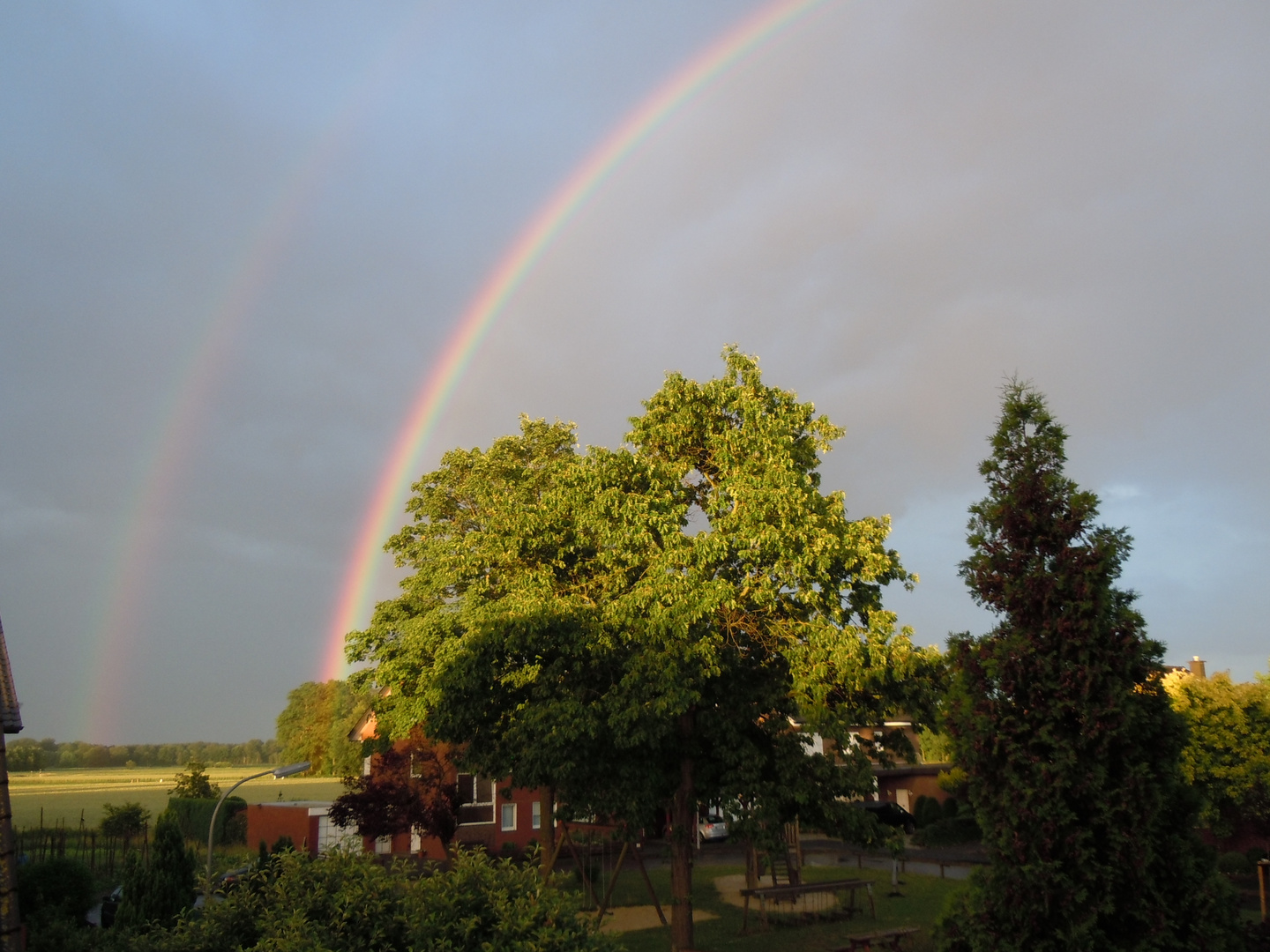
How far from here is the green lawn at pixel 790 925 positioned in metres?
21.5

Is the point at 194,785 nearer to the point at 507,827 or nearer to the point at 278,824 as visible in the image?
the point at 278,824

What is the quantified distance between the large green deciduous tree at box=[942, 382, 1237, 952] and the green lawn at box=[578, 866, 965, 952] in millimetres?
8399

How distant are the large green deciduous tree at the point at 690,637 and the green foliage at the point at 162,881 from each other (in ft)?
17.6

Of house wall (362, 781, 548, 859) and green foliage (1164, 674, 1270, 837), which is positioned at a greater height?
green foliage (1164, 674, 1270, 837)

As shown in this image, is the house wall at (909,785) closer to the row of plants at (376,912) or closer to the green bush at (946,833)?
the green bush at (946,833)

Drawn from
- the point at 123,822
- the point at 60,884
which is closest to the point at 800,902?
the point at 60,884

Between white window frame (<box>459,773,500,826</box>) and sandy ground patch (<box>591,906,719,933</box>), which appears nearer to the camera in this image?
sandy ground patch (<box>591,906,719,933</box>)

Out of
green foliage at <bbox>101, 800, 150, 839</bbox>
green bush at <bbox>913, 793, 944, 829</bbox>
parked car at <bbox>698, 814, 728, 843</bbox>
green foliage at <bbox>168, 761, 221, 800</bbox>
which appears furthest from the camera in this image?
green foliage at <bbox>168, 761, 221, 800</bbox>

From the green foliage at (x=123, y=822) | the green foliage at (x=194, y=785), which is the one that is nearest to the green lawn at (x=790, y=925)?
the green foliage at (x=123, y=822)

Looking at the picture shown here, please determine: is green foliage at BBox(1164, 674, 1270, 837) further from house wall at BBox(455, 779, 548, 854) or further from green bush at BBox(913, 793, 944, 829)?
house wall at BBox(455, 779, 548, 854)

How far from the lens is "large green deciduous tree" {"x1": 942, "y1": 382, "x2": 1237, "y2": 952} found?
9117 mm

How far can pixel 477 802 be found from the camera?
42000mm

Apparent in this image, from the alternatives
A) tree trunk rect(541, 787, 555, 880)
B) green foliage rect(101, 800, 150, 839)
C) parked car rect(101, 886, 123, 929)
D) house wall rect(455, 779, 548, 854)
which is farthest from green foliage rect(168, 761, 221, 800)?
tree trunk rect(541, 787, 555, 880)

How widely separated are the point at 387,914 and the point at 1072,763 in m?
6.44
